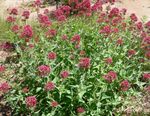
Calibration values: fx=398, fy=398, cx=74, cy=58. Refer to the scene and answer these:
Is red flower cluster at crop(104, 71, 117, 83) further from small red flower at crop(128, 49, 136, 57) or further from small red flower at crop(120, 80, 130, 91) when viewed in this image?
small red flower at crop(128, 49, 136, 57)

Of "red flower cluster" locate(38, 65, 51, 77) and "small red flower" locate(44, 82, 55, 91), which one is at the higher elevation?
"red flower cluster" locate(38, 65, 51, 77)

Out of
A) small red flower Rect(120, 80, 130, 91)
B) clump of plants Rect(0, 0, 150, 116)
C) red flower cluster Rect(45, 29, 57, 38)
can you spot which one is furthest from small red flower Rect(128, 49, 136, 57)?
red flower cluster Rect(45, 29, 57, 38)

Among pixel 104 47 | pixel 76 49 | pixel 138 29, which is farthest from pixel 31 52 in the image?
pixel 138 29

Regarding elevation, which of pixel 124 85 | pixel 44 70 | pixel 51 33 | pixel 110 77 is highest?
pixel 51 33

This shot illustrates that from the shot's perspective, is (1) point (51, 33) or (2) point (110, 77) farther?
(1) point (51, 33)

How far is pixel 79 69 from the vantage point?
14.3 ft

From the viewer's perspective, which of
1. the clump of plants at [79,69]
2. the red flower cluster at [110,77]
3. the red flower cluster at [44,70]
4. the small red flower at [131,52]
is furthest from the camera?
the small red flower at [131,52]

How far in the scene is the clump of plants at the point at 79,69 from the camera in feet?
14.4

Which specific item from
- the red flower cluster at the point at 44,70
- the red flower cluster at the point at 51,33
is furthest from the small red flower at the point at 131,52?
the red flower cluster at the point at 44,70

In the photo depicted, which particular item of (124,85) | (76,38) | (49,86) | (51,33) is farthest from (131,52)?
(49,86)

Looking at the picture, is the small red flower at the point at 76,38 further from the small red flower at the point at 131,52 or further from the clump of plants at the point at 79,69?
the small red flower at the point at 131,52

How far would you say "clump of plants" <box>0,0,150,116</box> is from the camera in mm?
4402

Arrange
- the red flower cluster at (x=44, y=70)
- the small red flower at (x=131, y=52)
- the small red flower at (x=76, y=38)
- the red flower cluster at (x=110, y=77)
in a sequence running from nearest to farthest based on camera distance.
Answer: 1. the red flower cluster at (x=44, y=70)
2. the red flower cluster at (x=110, y=77)
3. the small red flower at (x=76, y=38)
4. the small red flower at (x=131, y=52)

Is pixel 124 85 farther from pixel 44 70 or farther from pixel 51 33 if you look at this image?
pixel 51 33
